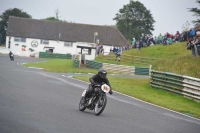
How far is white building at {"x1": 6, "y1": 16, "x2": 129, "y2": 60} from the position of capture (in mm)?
97312

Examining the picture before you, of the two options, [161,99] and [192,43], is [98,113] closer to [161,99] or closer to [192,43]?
[161,99]

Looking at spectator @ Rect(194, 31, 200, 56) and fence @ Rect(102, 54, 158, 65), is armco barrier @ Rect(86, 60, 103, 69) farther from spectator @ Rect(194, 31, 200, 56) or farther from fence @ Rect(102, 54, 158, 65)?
spectator @ Rect(194, 31, 200, 56)

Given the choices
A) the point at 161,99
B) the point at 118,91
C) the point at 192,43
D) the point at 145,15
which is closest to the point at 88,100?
the point at 161,99

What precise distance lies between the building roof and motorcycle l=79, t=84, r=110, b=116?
82.2m

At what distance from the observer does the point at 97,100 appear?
47.8 ft

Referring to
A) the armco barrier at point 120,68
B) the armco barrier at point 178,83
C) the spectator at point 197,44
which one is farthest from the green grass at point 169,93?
the armco barrier at point 120,68

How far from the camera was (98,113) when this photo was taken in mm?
14250

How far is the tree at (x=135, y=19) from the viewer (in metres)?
120

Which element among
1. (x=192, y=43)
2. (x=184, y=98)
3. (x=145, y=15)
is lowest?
(x=184, y=98)

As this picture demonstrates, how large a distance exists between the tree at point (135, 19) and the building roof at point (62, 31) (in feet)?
67.8

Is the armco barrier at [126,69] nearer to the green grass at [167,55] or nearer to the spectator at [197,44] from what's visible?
the green grass at [167,55]

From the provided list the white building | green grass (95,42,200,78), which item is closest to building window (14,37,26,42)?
the white building

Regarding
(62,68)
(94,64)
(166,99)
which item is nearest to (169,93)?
(166,99)

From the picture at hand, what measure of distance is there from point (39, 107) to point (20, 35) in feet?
278
